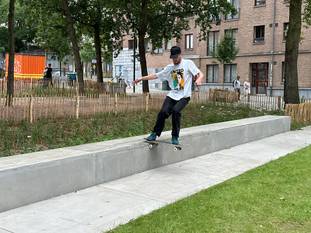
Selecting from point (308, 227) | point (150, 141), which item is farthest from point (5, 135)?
point (308, 227)

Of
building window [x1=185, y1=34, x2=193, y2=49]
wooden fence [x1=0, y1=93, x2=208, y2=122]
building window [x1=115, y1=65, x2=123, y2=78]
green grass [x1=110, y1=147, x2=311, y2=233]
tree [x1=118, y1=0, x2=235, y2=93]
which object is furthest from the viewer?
building window [x1=115, y1=65, x2=123, y2=78]

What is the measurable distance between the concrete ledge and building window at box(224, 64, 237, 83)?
130ft

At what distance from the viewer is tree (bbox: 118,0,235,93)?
28981mm

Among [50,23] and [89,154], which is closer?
[89,154]

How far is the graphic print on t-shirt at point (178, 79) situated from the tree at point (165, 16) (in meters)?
20.2

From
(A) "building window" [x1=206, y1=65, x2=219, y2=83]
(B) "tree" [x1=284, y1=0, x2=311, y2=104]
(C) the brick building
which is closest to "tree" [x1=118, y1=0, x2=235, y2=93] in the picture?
(B) "tree" [x1=284, y1=0, x2=311, y2=104]

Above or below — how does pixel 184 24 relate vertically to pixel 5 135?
above

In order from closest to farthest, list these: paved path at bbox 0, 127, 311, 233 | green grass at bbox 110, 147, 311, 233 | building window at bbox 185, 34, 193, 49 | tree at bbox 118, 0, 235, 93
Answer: green grass at bbox 110, 147, 311, 233, paved path at bbox 0, 127, 311, 233, tree at bbox 118, 0, 235, 93, building window at bbox 185, 34, 193, 49

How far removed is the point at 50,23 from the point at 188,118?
21008 millimetres

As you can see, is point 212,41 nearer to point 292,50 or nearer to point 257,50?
point 257,50

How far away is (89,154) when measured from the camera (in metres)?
7.31

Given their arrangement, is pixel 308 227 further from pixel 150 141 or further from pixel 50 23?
→ pixel 50 23

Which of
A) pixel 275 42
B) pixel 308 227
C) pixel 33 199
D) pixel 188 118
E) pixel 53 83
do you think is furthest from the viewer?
pixel 275 42

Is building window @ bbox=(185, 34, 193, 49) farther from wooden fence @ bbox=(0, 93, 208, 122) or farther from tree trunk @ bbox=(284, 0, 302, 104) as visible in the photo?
wooden fence @ bbox=(0, 93, 208, 122)
